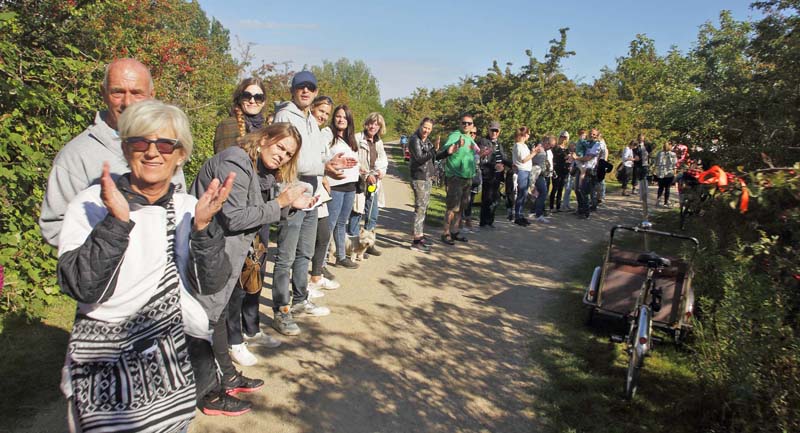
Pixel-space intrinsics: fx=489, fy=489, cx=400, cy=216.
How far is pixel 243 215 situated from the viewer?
2.94 m

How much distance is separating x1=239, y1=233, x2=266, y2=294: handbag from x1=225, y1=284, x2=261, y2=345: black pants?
75 mm

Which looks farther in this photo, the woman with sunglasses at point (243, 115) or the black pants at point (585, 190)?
the black pants at point (585, 190)

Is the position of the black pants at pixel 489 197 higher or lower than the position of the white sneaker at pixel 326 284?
higher

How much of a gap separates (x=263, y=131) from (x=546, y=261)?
586cm

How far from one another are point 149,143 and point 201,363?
1.02 metres

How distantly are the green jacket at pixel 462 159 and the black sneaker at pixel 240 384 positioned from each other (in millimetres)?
5116

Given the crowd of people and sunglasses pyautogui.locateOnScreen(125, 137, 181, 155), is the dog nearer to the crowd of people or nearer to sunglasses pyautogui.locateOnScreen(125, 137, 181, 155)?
the crowd of people

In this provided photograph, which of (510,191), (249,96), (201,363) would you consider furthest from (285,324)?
(510,191)

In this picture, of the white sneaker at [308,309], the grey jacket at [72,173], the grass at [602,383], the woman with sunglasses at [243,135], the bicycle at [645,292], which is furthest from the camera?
the white sneaker at [308,309]

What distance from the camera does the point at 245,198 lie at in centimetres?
306

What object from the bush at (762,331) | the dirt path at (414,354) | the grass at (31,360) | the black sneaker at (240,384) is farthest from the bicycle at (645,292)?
the grass at (31,360)

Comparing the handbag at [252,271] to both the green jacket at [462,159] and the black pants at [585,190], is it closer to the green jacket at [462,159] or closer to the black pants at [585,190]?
the green jacket at [462,159]

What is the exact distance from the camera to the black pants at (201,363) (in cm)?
216

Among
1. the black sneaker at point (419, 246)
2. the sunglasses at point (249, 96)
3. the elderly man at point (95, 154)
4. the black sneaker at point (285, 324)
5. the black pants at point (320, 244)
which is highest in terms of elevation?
the sunglasses at point (249, 96)
